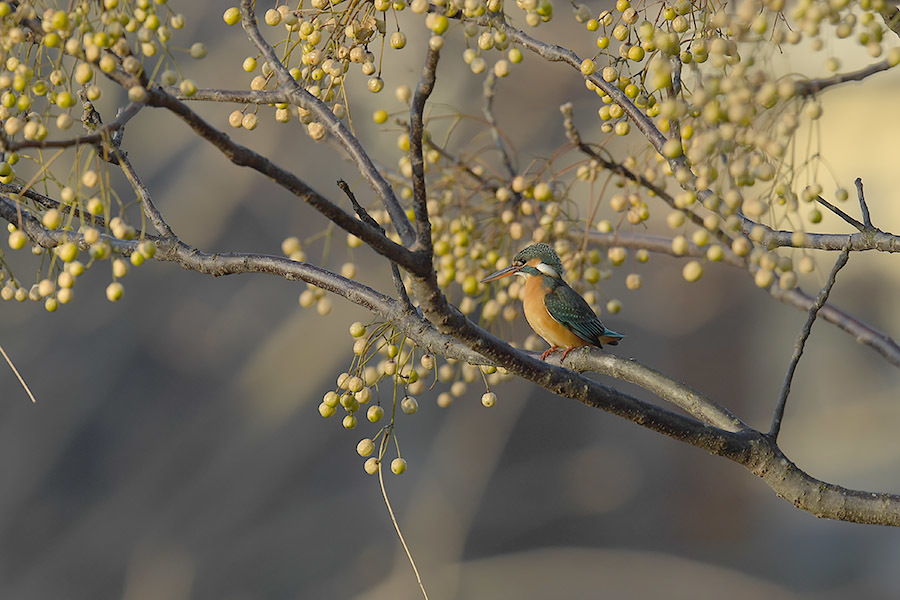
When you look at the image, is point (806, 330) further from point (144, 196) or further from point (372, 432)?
point (372, 432)

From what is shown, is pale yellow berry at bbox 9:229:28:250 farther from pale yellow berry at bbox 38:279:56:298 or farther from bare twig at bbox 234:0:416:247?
bare twig at bbox 234:0:416:247

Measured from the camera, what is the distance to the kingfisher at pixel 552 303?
6.25ft

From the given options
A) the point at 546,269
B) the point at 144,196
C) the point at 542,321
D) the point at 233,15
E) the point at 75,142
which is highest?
the point at 233,15

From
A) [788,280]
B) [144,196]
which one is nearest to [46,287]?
[144,196]

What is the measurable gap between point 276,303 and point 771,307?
2820 millimetres

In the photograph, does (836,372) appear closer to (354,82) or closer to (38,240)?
(354,82)

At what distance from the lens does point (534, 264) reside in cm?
193

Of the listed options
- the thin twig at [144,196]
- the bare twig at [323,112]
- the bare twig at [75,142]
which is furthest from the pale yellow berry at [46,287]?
the bare twig at [323,112]

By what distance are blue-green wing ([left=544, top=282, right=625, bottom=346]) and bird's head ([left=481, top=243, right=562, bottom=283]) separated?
0.04 metres

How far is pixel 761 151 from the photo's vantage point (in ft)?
3.00

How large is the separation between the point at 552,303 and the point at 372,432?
313 cm

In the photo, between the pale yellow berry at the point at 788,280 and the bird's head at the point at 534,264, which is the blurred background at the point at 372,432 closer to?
the bird's head at the point at 534,264

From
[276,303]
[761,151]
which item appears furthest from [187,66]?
[761,151]

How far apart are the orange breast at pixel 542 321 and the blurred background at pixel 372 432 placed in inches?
107
